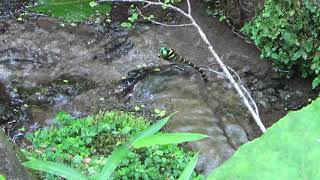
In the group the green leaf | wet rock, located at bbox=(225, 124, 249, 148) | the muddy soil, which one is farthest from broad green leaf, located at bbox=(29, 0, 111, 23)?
the green leaf

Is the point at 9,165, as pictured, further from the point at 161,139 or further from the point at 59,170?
the point at 161,139

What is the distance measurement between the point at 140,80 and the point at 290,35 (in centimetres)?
195

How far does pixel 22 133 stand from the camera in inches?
217

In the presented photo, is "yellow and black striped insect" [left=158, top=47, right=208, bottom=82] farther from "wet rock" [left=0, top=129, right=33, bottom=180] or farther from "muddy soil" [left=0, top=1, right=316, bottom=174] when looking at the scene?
"wet rock" [left=0, top=129, right=33, bottom=180]

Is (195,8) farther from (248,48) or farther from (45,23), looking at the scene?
(45,23)

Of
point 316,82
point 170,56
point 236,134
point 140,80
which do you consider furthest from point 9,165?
point 170,56

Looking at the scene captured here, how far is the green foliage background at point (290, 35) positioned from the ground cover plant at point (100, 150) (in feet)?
6.64

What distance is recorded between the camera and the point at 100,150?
466cm

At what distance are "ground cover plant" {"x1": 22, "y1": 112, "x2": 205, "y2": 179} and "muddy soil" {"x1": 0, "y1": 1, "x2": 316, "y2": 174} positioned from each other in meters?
0.67

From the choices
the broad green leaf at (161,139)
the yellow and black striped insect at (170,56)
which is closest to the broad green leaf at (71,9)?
the yellow and black striped insect at (170,56)

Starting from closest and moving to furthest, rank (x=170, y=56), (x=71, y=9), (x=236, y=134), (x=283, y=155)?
1. (x=283, y=155)
2. (x=236, y=134)
3. (x=170, y=56)
4. (x=71, y=9)

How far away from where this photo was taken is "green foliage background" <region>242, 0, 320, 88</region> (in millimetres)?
5902

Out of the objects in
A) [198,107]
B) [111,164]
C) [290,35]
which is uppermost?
[111,164]

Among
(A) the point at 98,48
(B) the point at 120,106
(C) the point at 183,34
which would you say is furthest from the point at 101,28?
(B) the point at 120,106
